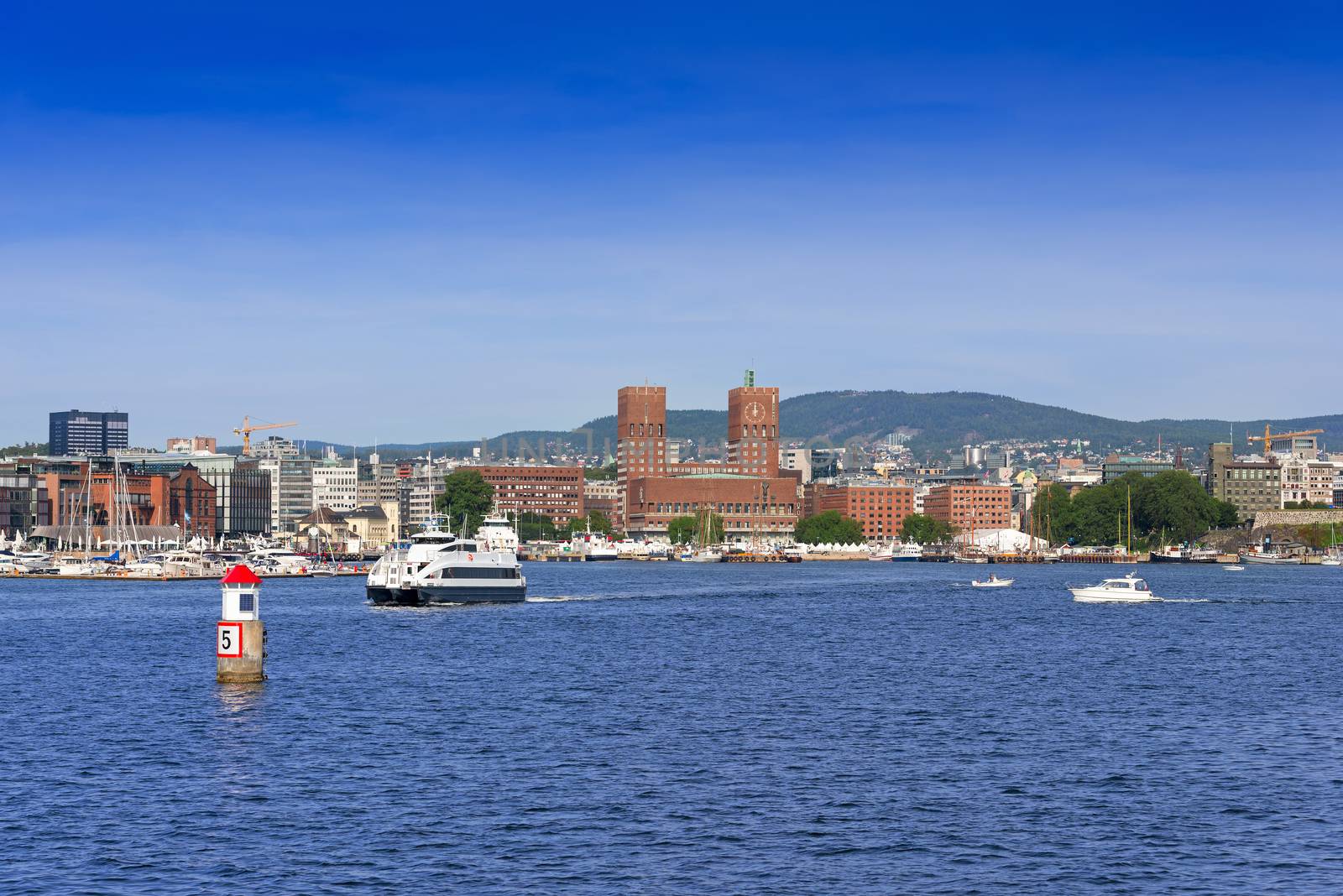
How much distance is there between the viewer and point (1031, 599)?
377 feet

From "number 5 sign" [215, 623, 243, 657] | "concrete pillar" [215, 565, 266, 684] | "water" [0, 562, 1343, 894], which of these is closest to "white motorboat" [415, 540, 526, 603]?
"water" [0, 562, 1343, 894]

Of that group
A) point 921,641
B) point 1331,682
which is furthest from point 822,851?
point 921,641

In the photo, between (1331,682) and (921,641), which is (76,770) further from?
(921,641)

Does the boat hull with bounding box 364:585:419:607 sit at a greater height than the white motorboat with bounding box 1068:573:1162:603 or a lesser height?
greater

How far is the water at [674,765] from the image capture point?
92.0 ft

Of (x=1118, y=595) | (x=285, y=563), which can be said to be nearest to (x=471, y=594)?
(x=1118, y=595)

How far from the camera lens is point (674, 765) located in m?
37.3

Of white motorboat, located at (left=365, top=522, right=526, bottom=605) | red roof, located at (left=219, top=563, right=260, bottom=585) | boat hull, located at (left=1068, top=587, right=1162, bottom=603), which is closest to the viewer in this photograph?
red roof, located at (left=219, top=563, right=260, bottom=585)

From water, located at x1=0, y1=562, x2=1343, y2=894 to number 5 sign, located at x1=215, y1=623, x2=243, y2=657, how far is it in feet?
4.10

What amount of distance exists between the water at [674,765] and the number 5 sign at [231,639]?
1248 millimetres

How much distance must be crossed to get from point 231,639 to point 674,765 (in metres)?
18.7

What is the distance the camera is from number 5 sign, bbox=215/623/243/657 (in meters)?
50.5

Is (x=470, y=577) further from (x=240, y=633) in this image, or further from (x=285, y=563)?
(x=285, y=563)

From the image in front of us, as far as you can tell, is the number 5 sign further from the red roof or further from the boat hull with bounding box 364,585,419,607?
the boat hull with bounding box 364,585,419,607
